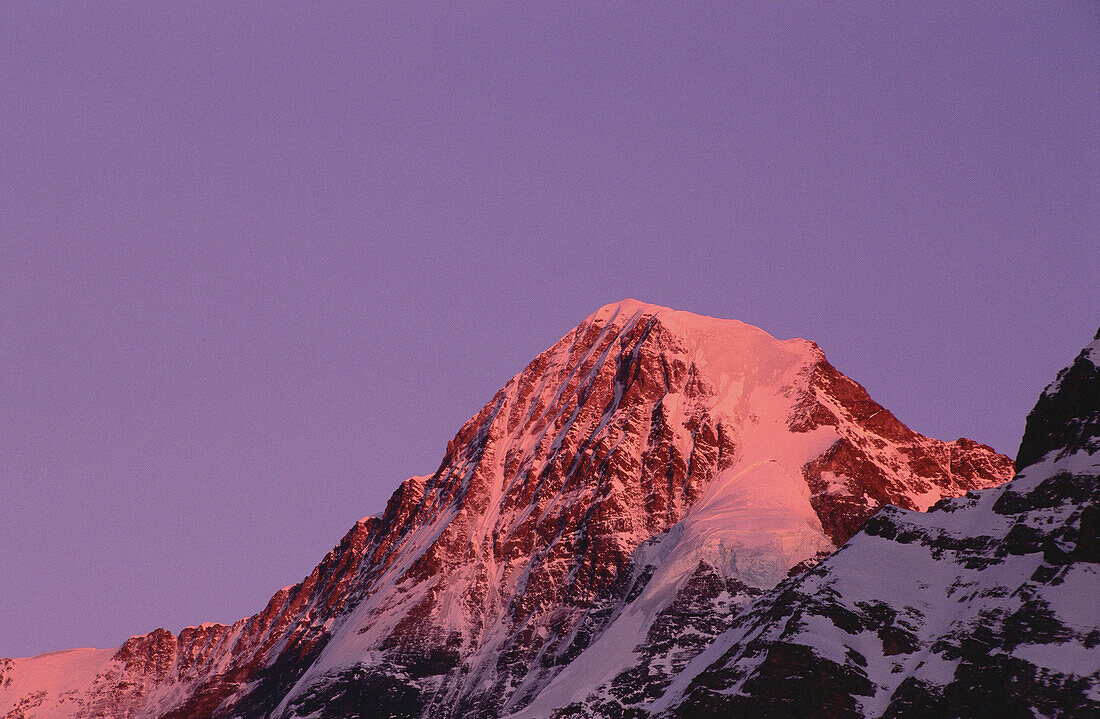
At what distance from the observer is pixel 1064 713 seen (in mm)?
196750
